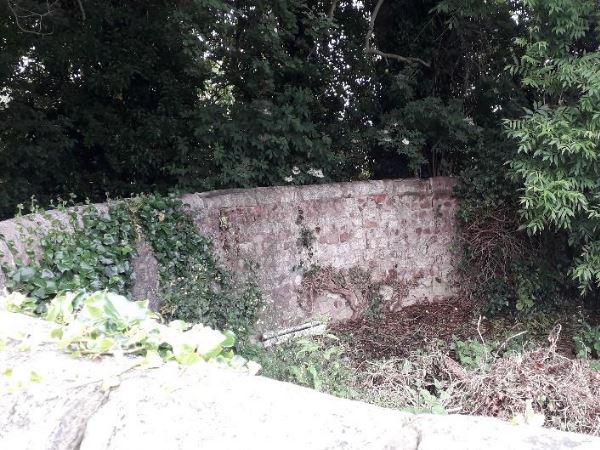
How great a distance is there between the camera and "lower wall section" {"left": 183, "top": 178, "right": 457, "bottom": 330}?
5.38 metres

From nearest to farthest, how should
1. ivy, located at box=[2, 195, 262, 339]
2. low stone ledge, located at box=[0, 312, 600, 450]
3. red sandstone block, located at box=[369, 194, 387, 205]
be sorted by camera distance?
low stone ledge, located at box=[0, 312, 600, 450], ivy, located at box=[2, 195, 262, 339], red sandstone block, located at box=[369, 194, 387, 205]

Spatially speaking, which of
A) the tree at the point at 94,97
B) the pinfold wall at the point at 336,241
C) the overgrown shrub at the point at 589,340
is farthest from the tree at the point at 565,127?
the tree at the point at 94,97

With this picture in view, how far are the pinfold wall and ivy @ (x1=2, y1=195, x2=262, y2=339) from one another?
0.91 ft

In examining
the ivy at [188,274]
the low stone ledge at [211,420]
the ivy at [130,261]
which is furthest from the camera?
the ivy at [188,274]

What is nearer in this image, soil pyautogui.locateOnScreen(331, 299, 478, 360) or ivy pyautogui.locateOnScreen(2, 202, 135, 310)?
ivy pyautogui.locateOnScreen(2, 202, 135, 310)

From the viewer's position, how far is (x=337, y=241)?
627 cm

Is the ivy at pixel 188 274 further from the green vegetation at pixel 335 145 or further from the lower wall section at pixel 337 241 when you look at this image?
the lower wall section at pixel 337 241

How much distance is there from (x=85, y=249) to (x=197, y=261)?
136cm

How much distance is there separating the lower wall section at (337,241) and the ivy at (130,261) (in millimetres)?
292

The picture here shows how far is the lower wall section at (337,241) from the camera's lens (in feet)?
17.6

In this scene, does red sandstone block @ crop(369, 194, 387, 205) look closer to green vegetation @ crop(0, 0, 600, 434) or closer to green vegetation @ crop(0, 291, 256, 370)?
green vegetation @ crop(0, 0, 600, 434)

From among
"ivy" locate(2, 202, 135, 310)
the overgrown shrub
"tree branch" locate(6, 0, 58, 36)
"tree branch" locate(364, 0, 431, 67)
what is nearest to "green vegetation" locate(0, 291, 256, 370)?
"ivy" locate(2, 202, 135, 310)

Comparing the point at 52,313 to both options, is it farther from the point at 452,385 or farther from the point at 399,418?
the point at 452,385

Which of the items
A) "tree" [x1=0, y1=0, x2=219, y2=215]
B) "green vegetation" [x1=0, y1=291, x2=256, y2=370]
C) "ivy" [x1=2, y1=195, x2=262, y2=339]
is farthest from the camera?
"tree" [x1=0, y1=0, x2=219, y2=215]
